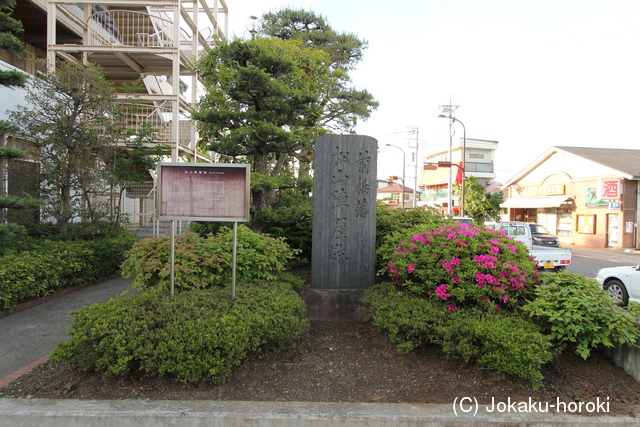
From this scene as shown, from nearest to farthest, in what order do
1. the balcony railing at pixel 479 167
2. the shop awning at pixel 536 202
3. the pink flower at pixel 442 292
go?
the pink flower at pixel 442 292 → the shop awning at pixel 536 202 → the balcony railing at pixel 479 167

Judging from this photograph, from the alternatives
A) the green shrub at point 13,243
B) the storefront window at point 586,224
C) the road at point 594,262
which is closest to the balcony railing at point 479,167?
the storefront window at point 586,224

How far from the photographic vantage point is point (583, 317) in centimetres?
367

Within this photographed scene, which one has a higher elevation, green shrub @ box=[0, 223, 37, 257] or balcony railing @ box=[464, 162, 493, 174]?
balcony railing @ box=[464, 162, 493, 174]

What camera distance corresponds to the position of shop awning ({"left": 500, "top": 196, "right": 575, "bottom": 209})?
26578 millimetres

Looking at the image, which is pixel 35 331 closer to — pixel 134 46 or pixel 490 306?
pixel 490 306

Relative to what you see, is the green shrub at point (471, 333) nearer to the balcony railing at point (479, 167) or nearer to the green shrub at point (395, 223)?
the green shrub at point (395, 223)

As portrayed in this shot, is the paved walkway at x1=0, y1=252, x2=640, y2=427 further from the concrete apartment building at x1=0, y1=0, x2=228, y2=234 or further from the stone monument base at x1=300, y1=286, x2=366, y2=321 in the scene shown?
the concrete apartment building at x1=0, y1=0, x2=228, y2=234

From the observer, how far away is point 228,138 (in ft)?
27.1

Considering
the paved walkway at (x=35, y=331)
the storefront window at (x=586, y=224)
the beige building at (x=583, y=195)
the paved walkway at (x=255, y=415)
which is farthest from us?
the storefront window at (x=586, y=224)

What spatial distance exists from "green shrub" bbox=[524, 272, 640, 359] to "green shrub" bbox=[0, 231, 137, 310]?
6.79m

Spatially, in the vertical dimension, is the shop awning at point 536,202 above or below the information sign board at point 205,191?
above

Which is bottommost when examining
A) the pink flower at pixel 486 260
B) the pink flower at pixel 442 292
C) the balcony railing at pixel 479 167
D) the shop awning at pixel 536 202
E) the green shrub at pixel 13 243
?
the pink flower at pixel 442 292

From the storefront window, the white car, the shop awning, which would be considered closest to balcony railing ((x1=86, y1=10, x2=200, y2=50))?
the white car

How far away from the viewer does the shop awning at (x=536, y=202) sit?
26.6 meters
